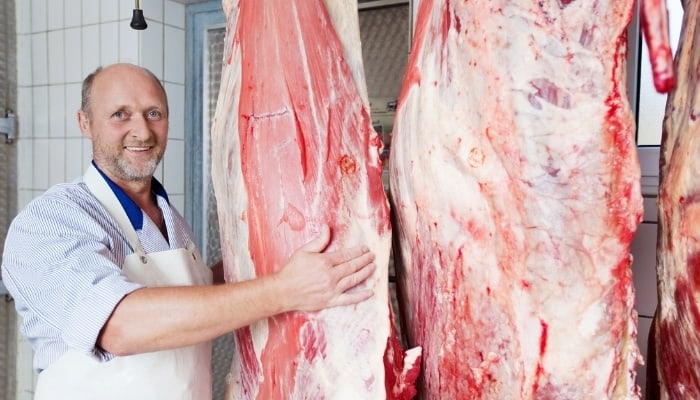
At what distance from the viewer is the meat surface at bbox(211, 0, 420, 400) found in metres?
1.08

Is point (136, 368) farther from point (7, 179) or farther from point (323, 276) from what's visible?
point (7, 179)

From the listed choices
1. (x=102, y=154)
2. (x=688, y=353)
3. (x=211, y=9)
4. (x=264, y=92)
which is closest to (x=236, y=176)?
(x=264, y=92)

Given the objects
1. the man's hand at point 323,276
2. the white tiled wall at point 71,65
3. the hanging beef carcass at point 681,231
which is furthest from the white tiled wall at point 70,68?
the hanging beef carcass at point 681,231

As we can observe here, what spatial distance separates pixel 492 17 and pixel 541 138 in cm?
18

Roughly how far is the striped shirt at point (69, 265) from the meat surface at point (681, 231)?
91 centimetres

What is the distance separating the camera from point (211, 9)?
253 cm

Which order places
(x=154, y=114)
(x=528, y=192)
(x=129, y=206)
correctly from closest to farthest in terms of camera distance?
(x=528, y=192), (x=129, y=206), (x=154, y=114)

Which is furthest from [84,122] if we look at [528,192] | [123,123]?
[528,192]

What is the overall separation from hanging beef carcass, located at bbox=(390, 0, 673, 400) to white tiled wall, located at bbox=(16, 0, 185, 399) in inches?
A: 66.1

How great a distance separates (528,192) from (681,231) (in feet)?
0.72

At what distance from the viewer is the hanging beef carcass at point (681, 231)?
2.90 ft

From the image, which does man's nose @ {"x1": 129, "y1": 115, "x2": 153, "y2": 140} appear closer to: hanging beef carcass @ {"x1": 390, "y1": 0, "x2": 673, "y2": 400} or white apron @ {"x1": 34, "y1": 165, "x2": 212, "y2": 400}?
white apron @ {"x1": 34, "y1": 165, "x2": 212, "y2": 400}

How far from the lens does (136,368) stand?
1.45 metres

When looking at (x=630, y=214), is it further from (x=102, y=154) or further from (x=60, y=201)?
(x=102, y=154)
